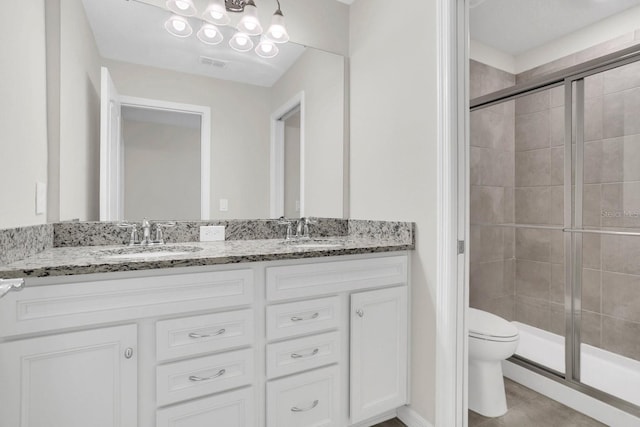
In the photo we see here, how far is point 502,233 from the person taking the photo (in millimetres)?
2812

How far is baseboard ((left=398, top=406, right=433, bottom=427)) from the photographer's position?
1517 mm

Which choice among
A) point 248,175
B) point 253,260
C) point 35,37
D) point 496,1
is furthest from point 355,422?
point 496,1

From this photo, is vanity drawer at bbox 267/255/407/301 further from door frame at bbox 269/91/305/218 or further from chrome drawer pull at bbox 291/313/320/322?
door frame at bbox 269/91/305/218

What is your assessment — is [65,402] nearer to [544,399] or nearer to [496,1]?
[544,399]

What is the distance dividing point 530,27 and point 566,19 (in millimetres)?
213

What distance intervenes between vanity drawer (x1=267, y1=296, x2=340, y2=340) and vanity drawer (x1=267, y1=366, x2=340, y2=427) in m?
0.18

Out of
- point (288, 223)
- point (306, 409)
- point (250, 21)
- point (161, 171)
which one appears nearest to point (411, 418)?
point (306, 409)

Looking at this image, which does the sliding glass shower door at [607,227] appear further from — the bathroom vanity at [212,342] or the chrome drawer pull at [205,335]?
the chrome drawer pull at [205,335]

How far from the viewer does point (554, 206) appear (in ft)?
8.54

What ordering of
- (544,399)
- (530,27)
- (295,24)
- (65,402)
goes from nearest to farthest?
(65,402), (544,399), (295,24), (530,27)

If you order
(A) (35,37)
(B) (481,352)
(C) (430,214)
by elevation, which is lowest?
(B) (481,352)

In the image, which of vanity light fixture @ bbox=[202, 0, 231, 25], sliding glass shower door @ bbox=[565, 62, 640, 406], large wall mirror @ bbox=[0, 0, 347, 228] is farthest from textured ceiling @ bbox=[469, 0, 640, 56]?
vanity light fixture @ bbox=[202, 0, 231, 25]

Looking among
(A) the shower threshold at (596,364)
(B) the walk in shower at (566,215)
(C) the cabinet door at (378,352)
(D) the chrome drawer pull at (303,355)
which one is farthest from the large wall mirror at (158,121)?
(A) the shower threshold at (596,364)

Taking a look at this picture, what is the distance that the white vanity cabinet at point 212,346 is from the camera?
0.93 meters
